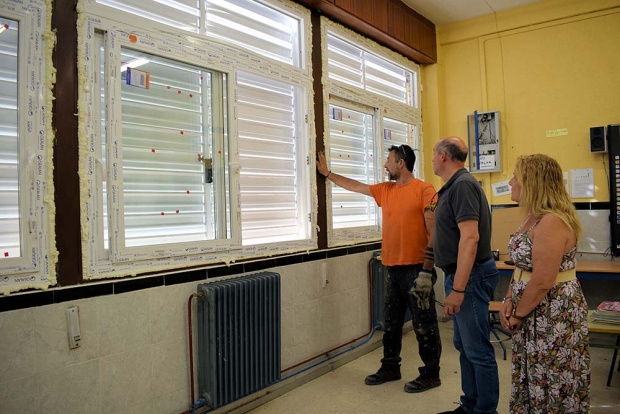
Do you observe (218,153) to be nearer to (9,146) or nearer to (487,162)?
(9,146)

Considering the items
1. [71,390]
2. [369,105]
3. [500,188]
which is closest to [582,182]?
Answer: [500,188]

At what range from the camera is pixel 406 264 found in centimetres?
313

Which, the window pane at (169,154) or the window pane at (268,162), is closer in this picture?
the window pane at (169,154)

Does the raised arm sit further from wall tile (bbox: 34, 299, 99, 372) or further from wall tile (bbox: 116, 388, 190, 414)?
wall tile (bbox: 34, 299, 99, 372)

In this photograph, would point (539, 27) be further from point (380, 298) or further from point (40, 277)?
point (40, 277)

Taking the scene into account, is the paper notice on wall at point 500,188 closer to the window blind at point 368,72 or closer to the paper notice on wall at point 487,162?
the paper notice on wall at point 487,162

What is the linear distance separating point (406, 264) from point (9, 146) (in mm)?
→ 2371

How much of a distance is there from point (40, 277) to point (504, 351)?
10.8 ft

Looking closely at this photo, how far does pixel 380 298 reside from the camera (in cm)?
405

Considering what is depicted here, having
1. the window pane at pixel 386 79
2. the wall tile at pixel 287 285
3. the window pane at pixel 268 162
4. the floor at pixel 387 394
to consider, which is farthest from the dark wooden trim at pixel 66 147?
the window pane at pixel 386 79

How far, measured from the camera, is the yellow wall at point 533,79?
4.25 m

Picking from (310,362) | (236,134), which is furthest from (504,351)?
(236,134)

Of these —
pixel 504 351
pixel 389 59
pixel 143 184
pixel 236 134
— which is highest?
pixel 389 59

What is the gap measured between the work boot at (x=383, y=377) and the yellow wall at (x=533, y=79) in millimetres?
2356
